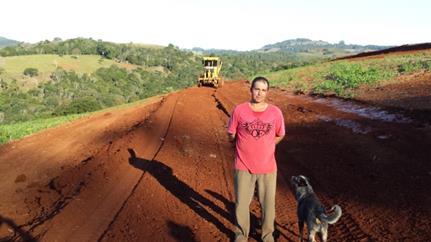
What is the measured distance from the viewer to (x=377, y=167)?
10492mm

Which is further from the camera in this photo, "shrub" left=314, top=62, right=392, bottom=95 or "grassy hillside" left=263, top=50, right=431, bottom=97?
"shrub" left=314, top=62, right=392, bottom=95

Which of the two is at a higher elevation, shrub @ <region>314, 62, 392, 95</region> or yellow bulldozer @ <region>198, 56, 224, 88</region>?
shrub @ <region>314, 62, 392, 95</region>

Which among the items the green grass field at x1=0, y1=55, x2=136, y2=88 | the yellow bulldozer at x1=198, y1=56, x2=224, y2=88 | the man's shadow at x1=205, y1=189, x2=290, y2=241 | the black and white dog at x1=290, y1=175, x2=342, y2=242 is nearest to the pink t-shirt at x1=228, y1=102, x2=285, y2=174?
the black and white dog at x1=290, y1=175, x2=342, y2=242

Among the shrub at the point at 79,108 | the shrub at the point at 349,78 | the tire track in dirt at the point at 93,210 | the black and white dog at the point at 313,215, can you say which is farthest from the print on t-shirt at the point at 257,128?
the shrub at the point at 79,108

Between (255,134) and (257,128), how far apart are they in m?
0.07

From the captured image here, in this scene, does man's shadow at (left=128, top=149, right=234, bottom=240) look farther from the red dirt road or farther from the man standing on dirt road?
the man standing on dirt road

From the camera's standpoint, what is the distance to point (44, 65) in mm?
125938

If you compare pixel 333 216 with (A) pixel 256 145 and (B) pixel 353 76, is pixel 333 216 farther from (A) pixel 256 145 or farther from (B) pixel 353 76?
(B) pixel 353 76

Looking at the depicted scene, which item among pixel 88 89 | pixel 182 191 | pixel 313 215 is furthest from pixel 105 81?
pixel 313 215

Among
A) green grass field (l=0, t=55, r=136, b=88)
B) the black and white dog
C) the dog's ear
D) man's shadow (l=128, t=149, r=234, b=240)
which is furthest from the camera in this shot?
green grass field (l=0, t=55, r=136, b=88)

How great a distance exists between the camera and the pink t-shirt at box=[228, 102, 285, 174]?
578 centimetres

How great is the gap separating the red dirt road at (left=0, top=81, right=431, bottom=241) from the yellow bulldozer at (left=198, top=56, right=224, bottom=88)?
2194 cm

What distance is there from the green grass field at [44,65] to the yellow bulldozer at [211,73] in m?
79.7

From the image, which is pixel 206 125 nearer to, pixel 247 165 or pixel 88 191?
pixel 88 191
